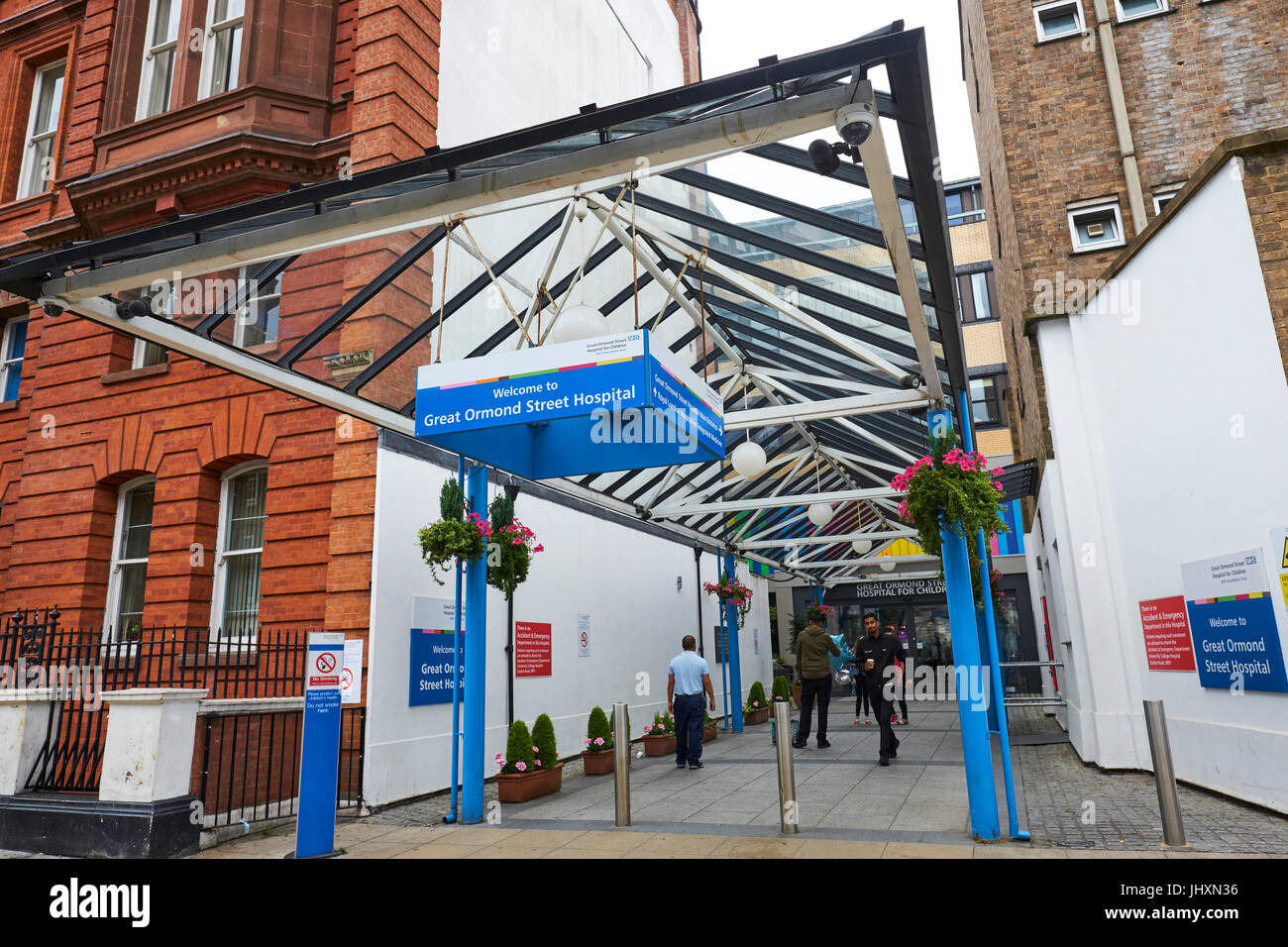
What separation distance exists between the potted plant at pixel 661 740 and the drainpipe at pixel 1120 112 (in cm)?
1013

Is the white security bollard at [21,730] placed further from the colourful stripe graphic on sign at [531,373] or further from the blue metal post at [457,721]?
the colourful stripe graphic on sign at [531,373]

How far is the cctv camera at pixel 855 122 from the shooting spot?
170 inches

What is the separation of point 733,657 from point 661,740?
4418 mm

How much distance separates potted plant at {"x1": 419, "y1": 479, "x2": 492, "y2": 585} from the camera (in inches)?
312

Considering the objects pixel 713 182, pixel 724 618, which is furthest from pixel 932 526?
pixel 724 618

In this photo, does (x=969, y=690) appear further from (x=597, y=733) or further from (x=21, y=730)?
(x=21, y=730)

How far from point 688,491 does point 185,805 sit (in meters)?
9.87

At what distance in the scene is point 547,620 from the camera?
11.8 metres

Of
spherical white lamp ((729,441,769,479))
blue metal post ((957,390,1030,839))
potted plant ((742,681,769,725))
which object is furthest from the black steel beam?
potted plant ((742,681,769,725))

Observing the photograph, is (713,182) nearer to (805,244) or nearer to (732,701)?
(805,244)

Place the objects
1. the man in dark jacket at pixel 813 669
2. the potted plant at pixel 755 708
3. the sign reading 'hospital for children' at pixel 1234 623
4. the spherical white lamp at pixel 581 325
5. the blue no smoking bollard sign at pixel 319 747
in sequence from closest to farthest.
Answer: the spherical white lamp at pixel 581 325 → the blue no smoking bollard sign at pixel 319 747 → the sign reading 'hospital for children' at pixel 1234 623 → the man in dark jacket at pixel 813 669 → the potted plant at pixel 755 708

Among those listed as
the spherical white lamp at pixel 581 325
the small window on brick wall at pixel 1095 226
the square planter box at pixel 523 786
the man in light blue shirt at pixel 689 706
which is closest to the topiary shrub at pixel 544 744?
the square planter box at pixel 523 786
